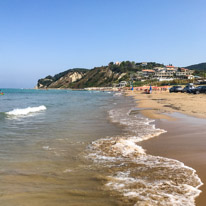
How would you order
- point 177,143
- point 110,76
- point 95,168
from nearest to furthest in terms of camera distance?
point 95,168, point 177,143, point 110,76

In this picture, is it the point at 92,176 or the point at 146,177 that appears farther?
the point at 92,176

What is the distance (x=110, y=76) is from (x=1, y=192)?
603 feet

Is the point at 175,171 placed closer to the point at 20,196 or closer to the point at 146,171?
the point at 146,171

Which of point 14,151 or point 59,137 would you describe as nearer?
point 14,151

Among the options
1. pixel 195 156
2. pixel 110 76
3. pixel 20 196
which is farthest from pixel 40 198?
pixel 110 76

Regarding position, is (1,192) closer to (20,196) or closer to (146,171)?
(20,196)

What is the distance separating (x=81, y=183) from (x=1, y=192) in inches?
51.4

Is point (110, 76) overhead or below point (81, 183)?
overhead

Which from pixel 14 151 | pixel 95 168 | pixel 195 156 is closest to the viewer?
pixel 95 168

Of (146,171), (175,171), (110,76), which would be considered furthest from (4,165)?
(110,76)

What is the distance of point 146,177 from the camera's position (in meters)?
3.98

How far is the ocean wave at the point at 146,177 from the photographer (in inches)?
124

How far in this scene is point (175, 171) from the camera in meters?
4.20

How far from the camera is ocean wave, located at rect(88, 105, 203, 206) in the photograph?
3.15 metres
